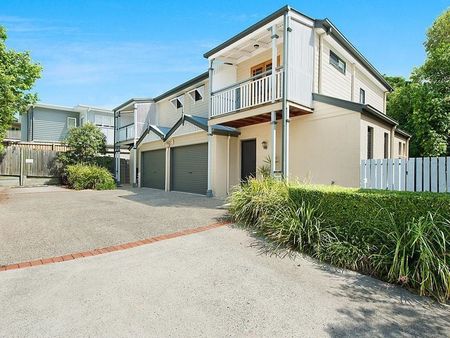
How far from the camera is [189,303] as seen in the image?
3254 mm

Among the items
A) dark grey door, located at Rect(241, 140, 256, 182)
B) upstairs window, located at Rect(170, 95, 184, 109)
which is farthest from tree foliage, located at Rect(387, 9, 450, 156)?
upstairs window, located at Rect(170, 95, 184, 109)

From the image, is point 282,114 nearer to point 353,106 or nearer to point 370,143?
point 353,106

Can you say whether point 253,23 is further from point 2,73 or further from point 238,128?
point 2,73

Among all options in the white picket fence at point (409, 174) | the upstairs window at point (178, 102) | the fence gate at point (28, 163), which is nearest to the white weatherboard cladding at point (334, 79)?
the white picket fence at point (409, 174)

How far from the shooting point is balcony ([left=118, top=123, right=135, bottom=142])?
18.5 metres

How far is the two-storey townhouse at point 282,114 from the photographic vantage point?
886cm

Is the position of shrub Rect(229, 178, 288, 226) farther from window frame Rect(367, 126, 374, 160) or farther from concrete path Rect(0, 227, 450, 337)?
window frame Rect(367, 126, 374, 160)

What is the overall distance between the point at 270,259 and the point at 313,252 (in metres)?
0.88

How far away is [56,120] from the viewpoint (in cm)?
2503

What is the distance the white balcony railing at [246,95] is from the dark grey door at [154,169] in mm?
5935

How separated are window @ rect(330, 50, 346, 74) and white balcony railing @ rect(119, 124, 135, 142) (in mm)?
13206

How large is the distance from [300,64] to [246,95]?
2226mm

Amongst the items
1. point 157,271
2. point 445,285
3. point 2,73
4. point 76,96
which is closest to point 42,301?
point 157,271

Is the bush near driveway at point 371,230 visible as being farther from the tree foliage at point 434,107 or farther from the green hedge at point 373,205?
the tree foliage at point 434,107
